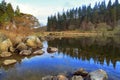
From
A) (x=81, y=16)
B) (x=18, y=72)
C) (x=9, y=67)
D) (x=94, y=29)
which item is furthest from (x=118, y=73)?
(x=81, y=16)

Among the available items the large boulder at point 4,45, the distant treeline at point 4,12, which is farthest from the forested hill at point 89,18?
the large boulder at point 4,45

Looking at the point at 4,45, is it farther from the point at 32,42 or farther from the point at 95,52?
the point at 95,52

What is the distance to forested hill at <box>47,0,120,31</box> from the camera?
333ft

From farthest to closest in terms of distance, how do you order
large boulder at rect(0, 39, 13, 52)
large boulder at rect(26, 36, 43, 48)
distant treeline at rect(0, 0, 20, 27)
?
distant treeline at rect(0, 0, 20, 27) < large boulder at rect(26, 36, 43, 48) < large boulder at rect(0, 39, 13, 52)

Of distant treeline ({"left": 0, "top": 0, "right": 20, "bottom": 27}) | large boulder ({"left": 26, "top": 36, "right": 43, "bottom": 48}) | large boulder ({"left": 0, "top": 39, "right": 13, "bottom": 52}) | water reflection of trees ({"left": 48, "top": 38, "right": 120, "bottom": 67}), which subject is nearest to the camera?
water reflection of trees ({"left": 48, "top": 38, "right": 120, "bottom": 67})

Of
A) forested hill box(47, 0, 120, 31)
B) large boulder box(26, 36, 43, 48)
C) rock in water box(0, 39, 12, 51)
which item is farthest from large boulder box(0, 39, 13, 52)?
forested hill box(47, 0, 120, 31)

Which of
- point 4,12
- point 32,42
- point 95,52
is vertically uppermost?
point 4,12

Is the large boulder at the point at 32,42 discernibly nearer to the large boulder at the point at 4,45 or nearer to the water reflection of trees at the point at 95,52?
the water reflection of trees at the point at 95,52

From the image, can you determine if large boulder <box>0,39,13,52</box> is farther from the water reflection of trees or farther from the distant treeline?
the distant treeline

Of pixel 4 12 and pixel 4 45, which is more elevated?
pixel 4 12

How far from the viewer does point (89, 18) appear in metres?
113

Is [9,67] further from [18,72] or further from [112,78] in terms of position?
[112,78]

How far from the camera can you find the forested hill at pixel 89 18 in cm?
10156

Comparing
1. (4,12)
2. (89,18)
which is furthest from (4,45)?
(89,18)
